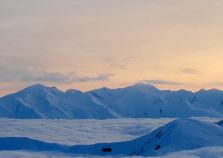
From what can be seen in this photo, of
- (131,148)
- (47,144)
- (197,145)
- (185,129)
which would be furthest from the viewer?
(47,144)

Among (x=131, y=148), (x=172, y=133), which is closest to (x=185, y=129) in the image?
(x=172, y=133)

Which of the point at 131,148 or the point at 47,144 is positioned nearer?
the point at 131,148

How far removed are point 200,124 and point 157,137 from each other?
4.72m

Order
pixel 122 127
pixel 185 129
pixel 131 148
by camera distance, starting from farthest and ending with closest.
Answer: pixel 122 127
pixel 131 148
pixel 185 129

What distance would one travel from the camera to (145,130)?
10162cm

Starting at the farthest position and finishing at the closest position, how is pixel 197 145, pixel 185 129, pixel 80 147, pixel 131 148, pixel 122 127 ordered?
pixel 122 127 < pixel 80 147 < pixel 131 148 < pixel 185 129 < pixel 197 145

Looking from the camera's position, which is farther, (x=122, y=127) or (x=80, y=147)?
(x=122, y=127)

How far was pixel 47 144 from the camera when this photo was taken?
2781 inches

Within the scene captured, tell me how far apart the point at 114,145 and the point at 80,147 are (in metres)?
4.41

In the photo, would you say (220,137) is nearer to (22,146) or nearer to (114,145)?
(114,145)

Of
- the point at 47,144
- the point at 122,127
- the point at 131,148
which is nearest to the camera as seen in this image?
the point at 131,148

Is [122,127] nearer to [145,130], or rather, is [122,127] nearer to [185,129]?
[145,130]

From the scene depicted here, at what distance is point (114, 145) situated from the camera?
63.9 m

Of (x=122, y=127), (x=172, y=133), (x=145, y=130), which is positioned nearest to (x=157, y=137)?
(x=172, y=133)
